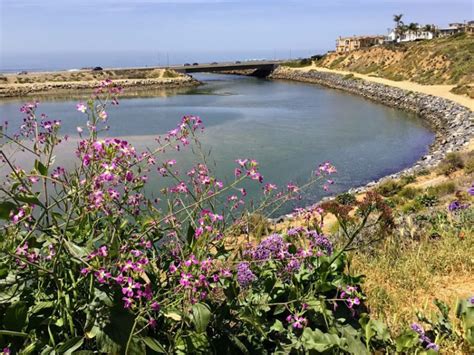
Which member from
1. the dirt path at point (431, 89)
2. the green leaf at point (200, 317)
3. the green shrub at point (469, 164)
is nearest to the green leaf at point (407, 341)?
the green leaf at point (200, 317)

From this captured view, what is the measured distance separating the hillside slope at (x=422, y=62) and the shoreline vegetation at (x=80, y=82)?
28282 millimetres

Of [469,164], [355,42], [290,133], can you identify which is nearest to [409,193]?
[469,164]

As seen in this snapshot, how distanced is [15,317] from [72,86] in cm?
8009

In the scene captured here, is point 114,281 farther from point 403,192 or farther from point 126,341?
point 403,192

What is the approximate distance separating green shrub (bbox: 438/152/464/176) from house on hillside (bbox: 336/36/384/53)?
84097 millimetres

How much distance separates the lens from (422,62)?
5800cm

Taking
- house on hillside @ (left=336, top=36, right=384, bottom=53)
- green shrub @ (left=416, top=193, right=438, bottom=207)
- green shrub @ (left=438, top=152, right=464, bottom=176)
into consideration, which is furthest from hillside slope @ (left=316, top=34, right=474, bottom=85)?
green shrub @ (left=416, top=193, right=438, bottom=207)

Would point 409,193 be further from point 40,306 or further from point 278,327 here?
point 40,306

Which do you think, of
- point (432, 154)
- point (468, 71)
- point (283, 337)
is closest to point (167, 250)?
point (283, 337)

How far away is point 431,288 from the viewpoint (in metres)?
4.20

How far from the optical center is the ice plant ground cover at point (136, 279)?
226cm

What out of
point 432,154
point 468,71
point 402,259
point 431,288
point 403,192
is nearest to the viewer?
point 431,288

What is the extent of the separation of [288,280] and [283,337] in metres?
0.40

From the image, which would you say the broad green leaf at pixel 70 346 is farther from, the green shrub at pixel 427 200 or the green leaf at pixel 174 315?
the green shrub at pixel 427 200
